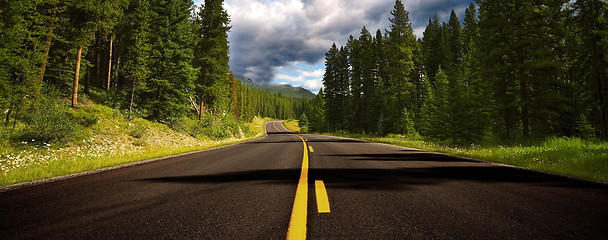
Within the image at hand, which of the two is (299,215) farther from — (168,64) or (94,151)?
(168,64)

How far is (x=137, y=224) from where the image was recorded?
7.07ft

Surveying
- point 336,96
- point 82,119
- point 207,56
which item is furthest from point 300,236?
point 336,96

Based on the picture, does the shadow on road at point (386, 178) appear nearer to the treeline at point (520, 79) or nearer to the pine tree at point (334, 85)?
the treeline at point (520, 79)

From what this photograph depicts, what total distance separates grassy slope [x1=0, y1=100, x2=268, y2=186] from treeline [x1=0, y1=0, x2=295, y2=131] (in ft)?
8.67

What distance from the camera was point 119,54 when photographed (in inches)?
1007

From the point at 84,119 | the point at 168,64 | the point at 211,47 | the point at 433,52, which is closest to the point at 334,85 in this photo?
the point at 433,52

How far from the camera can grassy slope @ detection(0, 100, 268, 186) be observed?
18.1ft

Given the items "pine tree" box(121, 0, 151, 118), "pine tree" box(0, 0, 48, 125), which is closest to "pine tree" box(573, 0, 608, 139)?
"pine tree" box(121, 0, 151, 118)

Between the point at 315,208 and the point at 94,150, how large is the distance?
11.0 metres

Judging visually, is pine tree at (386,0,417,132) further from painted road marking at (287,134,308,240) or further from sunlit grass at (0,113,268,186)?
painted road marking at (287,134,308,240)

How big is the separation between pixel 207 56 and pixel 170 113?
782 centimetres

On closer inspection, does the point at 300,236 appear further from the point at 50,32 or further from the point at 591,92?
the point at 591,92

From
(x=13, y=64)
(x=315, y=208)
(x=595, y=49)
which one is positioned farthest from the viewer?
(x=595, y=49)

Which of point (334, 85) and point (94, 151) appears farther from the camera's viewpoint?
point (334, 85)
